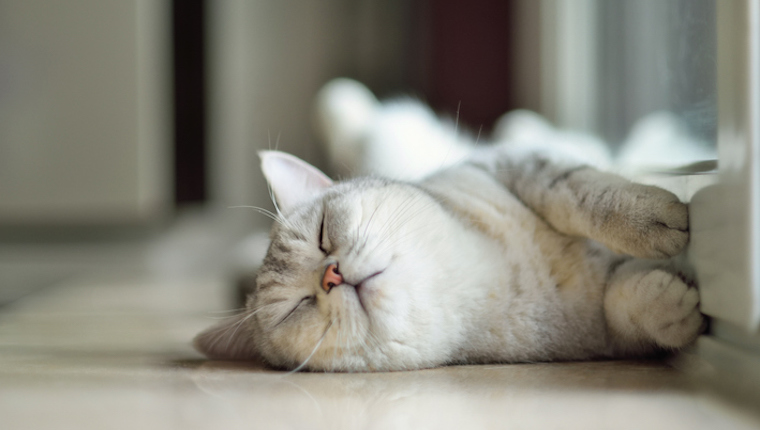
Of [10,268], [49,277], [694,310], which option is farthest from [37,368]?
[10,268]

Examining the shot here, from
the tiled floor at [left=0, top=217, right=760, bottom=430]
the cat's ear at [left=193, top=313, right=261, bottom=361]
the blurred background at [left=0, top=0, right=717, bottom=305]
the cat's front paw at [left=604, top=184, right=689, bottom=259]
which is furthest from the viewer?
the blurred background at [left=0, top=0, right=717, bottom=305]

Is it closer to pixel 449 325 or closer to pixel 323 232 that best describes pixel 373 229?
pixel 323 232

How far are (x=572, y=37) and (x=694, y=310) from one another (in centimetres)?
190

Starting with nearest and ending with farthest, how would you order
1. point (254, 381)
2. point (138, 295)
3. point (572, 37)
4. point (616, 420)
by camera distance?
point (616, 420) → point (254, 381) → point (138, 295) → point (572, 37)

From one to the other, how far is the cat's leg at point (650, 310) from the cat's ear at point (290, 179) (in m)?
0.56

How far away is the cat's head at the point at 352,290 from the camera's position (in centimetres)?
90

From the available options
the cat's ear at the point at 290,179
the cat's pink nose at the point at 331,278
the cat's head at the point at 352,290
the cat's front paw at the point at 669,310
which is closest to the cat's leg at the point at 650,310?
the cat's front paw at the point at 669,310

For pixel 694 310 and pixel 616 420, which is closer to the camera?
pixel 616 420

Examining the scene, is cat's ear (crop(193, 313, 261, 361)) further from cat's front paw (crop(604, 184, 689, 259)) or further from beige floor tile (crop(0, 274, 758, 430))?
cat's front paw (crop(604, 184, 689, 259))

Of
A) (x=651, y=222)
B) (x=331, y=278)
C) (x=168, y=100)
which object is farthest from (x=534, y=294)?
(x=168, y=100)

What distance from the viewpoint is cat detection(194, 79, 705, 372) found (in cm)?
90

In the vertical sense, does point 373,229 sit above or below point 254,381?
above

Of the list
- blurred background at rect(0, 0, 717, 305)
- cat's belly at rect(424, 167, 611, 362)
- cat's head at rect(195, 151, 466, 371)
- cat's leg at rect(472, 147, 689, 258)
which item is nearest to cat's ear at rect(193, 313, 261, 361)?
cat's head at rect(195, 151, 466, 371)

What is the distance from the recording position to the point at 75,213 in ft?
10.7
